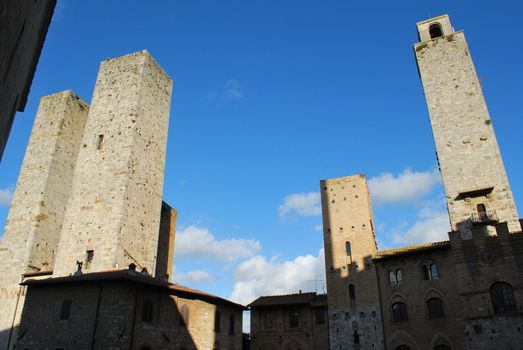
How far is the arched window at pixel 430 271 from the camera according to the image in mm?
26922

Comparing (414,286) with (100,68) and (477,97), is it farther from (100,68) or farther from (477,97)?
(100,68)

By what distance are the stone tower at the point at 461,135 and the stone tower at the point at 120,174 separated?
744 inches

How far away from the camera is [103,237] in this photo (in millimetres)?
24250

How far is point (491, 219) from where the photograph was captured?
83.2 ft

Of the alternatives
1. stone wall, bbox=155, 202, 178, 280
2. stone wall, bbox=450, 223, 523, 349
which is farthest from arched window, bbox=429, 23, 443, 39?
stone wall, bbox=155, 202, 178, 280

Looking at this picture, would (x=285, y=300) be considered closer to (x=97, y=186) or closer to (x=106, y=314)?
(x=97, y=186)

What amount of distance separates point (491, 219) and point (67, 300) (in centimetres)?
2328

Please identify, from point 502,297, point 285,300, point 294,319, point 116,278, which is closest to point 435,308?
point 502,297

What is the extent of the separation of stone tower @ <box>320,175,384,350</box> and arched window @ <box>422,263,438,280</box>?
11.0ft

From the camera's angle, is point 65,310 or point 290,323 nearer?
point 65,310

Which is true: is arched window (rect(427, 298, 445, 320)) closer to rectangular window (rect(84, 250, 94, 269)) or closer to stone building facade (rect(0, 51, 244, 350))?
stone building facade (rect(0, 51, 244, 350))

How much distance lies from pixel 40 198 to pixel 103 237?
8.28 metres

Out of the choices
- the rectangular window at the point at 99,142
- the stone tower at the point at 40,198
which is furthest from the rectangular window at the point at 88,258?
the rectangular window at the point at 99,142

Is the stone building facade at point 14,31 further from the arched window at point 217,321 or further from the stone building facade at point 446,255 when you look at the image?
the stone building facade at point 446,255
